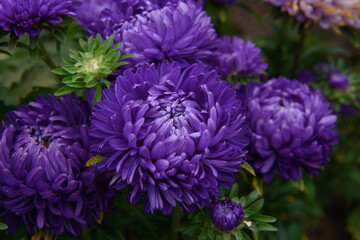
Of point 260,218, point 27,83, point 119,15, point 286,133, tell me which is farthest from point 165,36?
point 27,83

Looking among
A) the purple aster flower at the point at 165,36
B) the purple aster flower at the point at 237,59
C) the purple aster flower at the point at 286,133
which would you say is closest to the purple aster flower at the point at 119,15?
the purple aster flower at the point at 165,36

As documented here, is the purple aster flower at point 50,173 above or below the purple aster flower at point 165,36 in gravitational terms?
below

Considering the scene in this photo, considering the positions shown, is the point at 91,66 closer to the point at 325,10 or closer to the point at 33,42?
the point at 33,42

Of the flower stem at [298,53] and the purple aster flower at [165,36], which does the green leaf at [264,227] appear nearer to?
the purple aster flower at [165,36]

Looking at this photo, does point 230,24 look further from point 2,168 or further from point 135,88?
point 2,168

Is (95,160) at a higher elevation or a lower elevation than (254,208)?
higher

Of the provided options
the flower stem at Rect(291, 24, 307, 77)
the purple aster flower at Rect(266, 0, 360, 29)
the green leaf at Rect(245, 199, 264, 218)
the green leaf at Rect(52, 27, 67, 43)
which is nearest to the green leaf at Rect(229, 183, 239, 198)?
the green leaf at Rect(245, 199, 264, 218)
